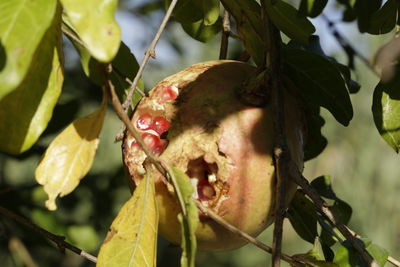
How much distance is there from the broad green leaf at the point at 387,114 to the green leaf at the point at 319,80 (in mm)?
49

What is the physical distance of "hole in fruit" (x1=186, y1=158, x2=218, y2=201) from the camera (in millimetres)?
1016

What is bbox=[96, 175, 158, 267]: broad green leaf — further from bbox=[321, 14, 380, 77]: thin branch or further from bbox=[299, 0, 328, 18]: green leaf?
bbox=[321, 14, 380, 77]: thin branch

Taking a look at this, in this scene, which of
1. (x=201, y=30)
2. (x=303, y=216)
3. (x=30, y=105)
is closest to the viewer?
(x=30, y=105)

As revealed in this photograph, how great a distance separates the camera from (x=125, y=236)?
3.06 ft

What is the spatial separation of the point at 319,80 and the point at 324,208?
0.77 feet

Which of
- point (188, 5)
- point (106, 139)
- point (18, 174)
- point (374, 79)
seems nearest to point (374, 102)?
point (188, 5)

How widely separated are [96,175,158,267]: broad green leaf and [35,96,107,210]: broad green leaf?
0.36ft

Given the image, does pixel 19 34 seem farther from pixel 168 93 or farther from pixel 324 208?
pixel 324 208

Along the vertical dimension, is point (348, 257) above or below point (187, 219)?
below

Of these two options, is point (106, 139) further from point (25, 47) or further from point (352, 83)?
point (25, 47)

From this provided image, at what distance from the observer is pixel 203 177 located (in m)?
1.05

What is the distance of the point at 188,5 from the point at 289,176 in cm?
45

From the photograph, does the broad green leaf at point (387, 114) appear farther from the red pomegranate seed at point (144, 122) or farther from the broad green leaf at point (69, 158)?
the broad green leaf at point (69, 158)

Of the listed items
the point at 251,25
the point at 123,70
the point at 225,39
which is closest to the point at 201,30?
the point at 225,39
